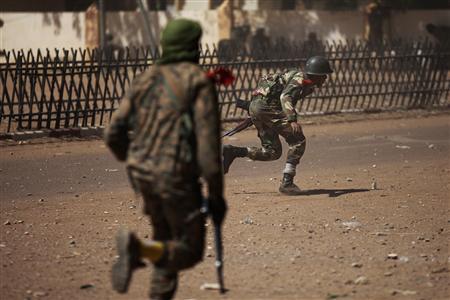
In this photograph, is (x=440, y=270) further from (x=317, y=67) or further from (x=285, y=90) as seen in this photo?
(x=317, y=67)

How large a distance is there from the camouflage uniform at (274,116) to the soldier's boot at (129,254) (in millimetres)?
5000

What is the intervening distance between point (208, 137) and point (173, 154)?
0.23 metres

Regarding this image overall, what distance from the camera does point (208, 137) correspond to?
17.3 feet

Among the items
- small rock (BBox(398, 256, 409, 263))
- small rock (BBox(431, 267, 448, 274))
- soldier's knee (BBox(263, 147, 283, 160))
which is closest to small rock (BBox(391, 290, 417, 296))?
small rock (BBox(431, 267, 448, 274))

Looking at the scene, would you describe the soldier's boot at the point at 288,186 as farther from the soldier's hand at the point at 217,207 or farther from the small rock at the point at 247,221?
the soldier's hand at the point at 217,207

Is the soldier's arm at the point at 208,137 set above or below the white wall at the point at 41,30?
above

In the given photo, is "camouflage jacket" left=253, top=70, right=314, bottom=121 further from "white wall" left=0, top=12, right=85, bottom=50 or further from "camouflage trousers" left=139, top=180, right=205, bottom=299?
"white wall" left=0, top=12, right=85, bottom=50

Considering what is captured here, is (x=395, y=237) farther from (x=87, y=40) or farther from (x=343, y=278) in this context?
(x=87, y=40)

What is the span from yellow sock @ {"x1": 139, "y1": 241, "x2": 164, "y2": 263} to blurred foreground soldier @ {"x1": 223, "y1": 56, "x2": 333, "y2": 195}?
4909 millimetres

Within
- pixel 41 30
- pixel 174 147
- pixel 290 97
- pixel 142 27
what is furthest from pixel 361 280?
pixel 41 30

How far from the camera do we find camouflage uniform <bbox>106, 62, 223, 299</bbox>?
5337 mm

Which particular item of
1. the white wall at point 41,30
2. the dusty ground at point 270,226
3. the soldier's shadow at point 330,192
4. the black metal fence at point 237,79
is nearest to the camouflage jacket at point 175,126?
the dusty ground at point 270,226

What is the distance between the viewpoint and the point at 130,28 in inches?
1208

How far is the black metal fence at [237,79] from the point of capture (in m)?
15.2
